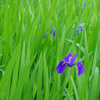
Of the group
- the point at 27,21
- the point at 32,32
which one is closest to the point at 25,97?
the point at 32,32

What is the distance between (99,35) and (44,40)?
0.39 metres

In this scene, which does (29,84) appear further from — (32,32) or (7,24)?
(7,24)

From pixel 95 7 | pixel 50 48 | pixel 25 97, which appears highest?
pixel 95 7

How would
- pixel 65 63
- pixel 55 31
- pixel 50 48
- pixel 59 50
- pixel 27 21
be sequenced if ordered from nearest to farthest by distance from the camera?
pixel 65 63
pixel 59 50
pixel 50 48
pixel 55 31
pixel 27 21

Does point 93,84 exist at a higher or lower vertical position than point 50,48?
lower

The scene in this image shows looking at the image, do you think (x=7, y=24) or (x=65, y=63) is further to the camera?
(x=7, y=24)

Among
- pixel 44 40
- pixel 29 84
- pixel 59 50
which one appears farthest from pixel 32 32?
pixel 29 84

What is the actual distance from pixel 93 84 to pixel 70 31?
26.4 inches

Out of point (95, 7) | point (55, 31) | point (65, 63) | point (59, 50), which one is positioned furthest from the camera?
point (95, 7)

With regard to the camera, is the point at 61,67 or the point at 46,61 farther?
the point at 46,61

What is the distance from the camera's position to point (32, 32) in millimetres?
1308

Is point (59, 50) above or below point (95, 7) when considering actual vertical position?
below

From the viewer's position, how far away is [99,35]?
4.11ft

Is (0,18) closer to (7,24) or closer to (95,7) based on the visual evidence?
(7,24)
